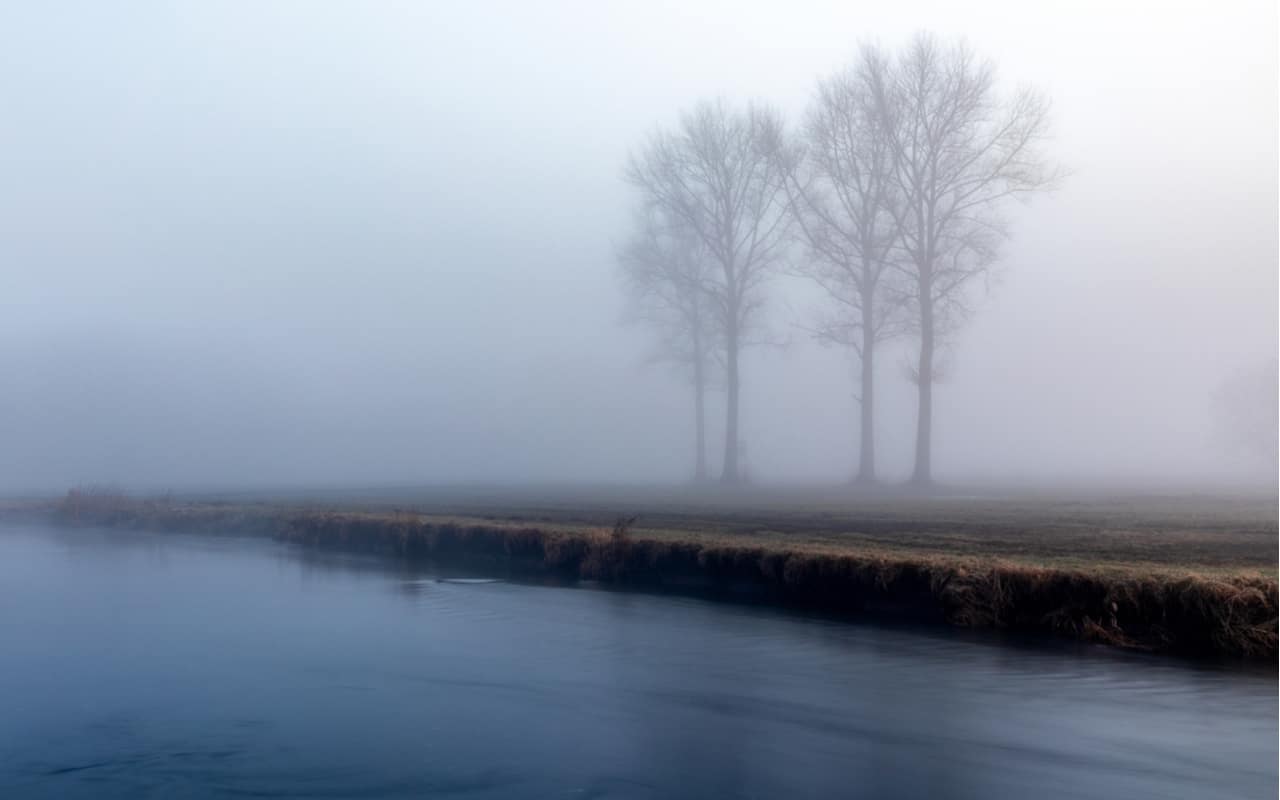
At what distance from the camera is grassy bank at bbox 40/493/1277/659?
1736cm

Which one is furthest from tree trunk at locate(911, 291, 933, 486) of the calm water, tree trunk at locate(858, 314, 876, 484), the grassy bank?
the calm water

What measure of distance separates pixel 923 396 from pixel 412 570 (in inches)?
1081

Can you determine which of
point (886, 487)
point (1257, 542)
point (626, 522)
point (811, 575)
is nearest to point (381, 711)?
point (811, 575)

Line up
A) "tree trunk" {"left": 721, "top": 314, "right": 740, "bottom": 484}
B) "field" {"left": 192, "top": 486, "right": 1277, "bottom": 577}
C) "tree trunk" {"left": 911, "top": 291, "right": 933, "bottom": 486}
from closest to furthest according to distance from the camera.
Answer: "field" {"left": 192, "top": 486, "right": 1277, "bottom": 577} < "tree trunk" {"left": 911, "top": 291, "right": 933, "bottom": 486} < "tree trunk" {"left": 721, "top": 314, "right": 740, "bottom": 484}

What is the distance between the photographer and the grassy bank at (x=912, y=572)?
17.4 metres

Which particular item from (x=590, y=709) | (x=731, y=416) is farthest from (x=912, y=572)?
(x=731, y=416)

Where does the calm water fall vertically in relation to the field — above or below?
below

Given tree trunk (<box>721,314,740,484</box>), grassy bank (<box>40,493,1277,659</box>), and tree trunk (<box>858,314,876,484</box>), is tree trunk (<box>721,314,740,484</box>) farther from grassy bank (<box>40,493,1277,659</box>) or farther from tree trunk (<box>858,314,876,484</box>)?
grassy bank (<box>40,493,1277,659</box>)

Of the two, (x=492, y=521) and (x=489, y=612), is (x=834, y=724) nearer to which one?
(x=489, y=612)

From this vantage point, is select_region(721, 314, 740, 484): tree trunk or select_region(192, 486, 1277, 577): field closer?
select_region(192, 486, 1277, 577): field

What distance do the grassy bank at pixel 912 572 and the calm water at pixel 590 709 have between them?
41.3 inches

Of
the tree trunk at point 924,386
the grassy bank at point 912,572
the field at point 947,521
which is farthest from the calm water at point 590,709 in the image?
the tree trunk at point 924,386

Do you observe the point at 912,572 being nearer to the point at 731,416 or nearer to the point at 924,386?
the point at 924,386

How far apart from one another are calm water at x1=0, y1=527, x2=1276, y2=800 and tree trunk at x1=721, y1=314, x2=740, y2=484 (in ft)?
124
